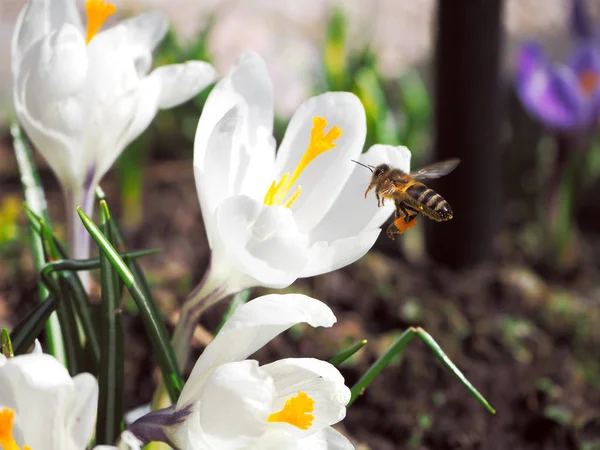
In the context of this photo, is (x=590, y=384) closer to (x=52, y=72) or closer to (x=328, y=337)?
(x=328, y=337)

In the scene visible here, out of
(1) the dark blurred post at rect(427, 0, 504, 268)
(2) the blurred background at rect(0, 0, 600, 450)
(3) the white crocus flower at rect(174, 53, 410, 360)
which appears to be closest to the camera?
(3) the white crocus flower at rect(174, 53, 410, 360)

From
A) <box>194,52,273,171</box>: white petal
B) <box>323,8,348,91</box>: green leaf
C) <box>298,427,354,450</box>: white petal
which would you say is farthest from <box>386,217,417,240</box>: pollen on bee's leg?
<box>323,8,348,91</box>: green leaf

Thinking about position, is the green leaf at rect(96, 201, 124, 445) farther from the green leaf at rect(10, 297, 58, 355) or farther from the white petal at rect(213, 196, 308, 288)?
the white petal at rect(213, 196, 308, 288)

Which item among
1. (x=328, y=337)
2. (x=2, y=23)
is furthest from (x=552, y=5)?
(x=328, y=337)

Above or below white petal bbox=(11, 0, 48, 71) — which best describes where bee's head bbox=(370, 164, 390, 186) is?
below

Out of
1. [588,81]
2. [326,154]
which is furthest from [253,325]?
[588,81]

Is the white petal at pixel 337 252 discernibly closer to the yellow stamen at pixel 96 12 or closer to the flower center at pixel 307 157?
the flower center at pixel 307 157

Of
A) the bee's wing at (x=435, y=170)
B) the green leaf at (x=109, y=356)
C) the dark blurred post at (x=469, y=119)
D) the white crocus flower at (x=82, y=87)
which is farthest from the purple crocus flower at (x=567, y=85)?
the green leaf at (x=109, y=356)
